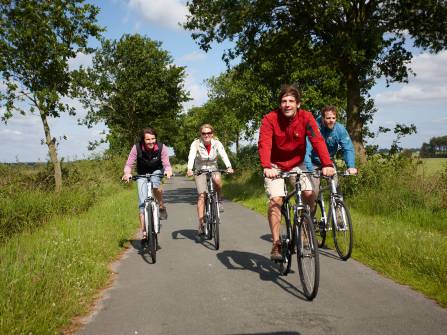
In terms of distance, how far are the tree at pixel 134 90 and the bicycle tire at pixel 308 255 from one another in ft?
105

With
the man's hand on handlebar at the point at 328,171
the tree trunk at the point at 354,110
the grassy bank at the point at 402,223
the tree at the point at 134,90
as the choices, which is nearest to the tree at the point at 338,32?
the tree trunk at the point at 354,110

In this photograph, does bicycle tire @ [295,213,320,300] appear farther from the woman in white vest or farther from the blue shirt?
the woman in white vest

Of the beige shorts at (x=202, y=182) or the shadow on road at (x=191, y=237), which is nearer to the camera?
the shadow on road at (x=191, y=237)

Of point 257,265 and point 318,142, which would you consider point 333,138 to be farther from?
point 257,265

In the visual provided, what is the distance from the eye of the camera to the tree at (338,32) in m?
12.4

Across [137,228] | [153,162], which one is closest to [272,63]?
[137,228]

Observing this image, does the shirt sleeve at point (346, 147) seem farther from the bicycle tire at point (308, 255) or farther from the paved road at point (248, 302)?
the bicycle tire at point (308, 255)

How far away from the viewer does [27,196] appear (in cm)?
1062

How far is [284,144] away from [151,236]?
2653mm

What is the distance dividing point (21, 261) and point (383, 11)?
13.5 meters

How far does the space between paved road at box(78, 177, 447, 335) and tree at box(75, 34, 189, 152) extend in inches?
1201

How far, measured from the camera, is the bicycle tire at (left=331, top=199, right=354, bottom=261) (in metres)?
5.80

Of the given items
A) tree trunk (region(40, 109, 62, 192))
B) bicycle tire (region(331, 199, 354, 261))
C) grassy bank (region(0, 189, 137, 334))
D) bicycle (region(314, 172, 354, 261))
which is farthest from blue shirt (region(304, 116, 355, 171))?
tree trunk (region(40, 109, 62, 192))

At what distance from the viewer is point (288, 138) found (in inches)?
194
